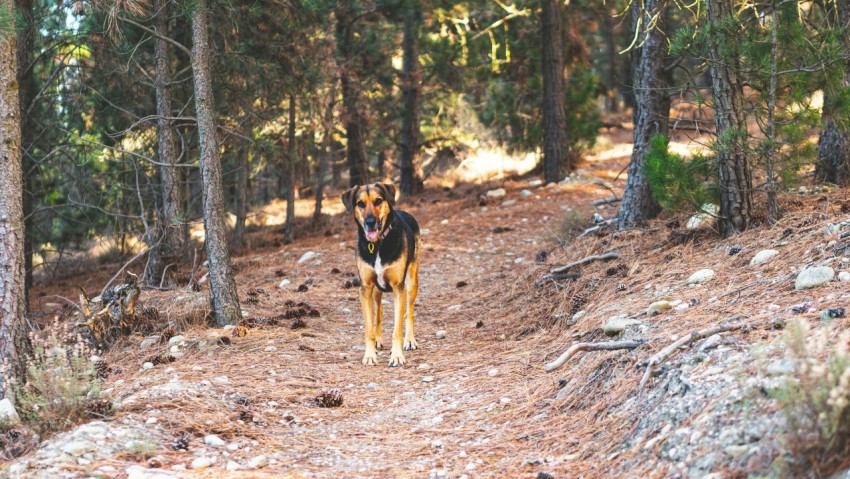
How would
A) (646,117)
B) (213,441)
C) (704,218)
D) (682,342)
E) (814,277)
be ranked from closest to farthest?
(682,342) → (213,441) → (814,277) → (704,218) → (646,117)

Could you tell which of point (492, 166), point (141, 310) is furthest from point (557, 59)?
point (141, 310)

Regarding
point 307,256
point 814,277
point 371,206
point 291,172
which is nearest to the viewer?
point 814,277

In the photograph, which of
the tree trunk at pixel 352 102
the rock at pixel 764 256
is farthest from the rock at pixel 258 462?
the tree trunk at pixel 352 102

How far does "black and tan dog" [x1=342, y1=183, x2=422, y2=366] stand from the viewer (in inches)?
302

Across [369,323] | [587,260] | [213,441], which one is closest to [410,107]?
[587,260]

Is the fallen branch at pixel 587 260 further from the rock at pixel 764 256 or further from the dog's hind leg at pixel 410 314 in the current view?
the rock at pixel 764 256

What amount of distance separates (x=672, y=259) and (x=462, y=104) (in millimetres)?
18278

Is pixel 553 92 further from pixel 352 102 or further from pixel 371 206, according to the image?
pixel 371 206

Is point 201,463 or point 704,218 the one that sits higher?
point 704,218

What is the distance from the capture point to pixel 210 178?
824 cm

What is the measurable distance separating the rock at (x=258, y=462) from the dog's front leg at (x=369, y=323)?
2.82 metres

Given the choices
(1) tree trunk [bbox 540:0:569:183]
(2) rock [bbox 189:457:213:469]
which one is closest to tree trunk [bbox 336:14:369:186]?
(1) tree trunk [bbox 540:0:569:183]

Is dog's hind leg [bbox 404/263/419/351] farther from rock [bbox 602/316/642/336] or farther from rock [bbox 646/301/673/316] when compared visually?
rock [bbox 646/301/673/316]

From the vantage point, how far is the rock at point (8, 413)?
17.0ft
